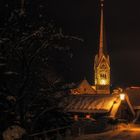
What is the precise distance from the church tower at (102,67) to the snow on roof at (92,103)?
262 ft

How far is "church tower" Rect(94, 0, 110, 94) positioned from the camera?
5374 inches

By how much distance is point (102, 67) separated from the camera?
458 ft

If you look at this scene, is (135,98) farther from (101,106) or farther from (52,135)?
(52,135)

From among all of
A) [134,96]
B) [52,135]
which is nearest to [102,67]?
[134,96]

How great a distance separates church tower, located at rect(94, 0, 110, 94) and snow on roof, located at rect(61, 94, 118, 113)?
3138 inches

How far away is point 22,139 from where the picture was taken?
19.3 meters

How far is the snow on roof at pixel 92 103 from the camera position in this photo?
50406 mm

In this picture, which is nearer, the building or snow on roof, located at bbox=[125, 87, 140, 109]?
snow on roof, located at bbox=[125, 87, 140, 109]

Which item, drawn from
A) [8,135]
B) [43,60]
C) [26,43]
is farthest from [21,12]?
[8,135]

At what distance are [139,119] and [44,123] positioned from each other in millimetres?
37666

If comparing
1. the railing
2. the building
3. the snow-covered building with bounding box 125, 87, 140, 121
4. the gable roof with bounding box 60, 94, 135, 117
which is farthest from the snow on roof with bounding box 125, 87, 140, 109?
the building

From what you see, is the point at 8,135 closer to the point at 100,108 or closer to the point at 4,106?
the point at 4,106

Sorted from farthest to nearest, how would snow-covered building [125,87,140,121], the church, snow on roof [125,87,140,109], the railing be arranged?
1. snow on roof [125,87,140,109]
2. snow-covered building [125,87,140,121]
3. the church
4. the railing

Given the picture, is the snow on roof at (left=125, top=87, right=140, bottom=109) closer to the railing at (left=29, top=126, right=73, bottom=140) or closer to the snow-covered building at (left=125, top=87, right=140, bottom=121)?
the snow-covered building at (left=125, top=87, right=140, bottom=121)
